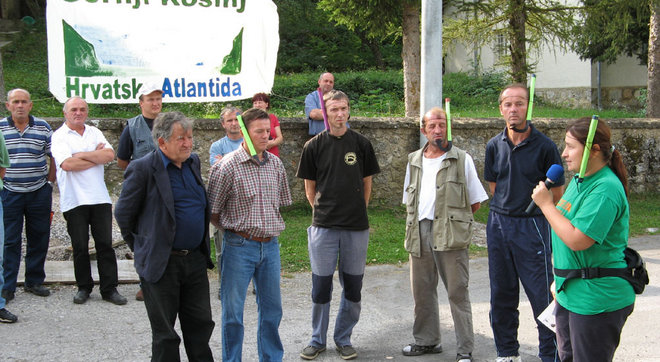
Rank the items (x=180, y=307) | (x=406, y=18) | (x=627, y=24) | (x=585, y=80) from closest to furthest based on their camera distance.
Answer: (x=180, y=307) → (x=406, y=18) → (x=627, y=24) → (x=585, y=80)

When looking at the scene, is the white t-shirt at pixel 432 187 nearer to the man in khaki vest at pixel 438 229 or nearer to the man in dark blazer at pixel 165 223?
the man in khaki vest at pixel 438 229

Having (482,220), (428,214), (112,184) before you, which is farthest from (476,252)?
(112,184)

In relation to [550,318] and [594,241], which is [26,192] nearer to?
[550,318]

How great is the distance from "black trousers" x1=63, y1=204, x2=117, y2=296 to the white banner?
5.27 feet

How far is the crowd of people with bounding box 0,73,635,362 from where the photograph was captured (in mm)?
3432

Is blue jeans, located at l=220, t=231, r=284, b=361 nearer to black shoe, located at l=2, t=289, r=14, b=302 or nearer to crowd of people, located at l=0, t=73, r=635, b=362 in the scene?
crowd of people, located at l=0, t=73, r=635, b=362

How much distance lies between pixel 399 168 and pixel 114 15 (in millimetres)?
4921

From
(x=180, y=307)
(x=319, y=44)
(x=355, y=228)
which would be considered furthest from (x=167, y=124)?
(x=319, y=44)

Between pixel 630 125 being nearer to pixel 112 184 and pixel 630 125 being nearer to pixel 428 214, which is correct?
pixel 428 214

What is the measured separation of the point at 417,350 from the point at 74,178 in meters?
3.59

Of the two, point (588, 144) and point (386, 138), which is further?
point (386, 138)

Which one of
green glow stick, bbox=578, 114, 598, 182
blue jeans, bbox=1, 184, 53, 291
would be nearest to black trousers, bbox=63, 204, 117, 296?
blue jeans, bbox=1, 184, 53, 291

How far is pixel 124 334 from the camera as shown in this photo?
5359mm

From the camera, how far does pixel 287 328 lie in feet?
18.7
